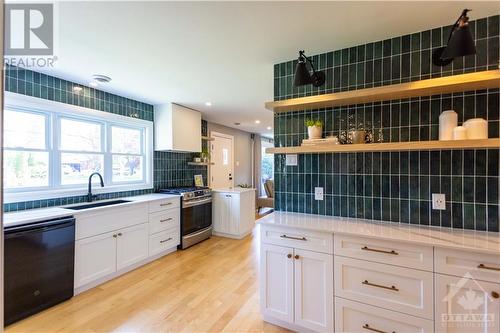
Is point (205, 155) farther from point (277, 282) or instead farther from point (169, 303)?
point (277, 282)

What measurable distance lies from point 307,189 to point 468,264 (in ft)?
3.92

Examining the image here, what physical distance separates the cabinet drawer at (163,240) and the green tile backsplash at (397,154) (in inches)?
76.1

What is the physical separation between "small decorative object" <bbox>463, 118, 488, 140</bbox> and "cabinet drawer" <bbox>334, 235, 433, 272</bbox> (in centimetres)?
78

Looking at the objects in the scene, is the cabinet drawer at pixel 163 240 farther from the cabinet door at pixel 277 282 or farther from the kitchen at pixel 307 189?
the cabinet door at pixel 277 282

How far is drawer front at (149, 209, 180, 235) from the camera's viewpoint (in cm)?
334

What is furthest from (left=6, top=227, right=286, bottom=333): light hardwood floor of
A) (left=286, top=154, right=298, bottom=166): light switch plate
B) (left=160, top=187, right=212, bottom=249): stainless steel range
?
(left=286, top=154, right=298, bottom=166): light switch plate

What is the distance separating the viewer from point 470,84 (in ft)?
5.22

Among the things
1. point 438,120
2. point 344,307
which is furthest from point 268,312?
point 438,120

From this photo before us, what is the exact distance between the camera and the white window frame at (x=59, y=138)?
2494 millimetres

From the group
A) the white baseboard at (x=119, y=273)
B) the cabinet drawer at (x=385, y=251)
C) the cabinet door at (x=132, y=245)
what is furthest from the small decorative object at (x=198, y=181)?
the cabinet drawer at (x=385, y=251)

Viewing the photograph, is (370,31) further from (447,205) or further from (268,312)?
(268,312)

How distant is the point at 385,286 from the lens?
1.60 meters

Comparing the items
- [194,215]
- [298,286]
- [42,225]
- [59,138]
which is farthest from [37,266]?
[298,286]

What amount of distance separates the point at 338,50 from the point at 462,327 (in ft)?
6.99
